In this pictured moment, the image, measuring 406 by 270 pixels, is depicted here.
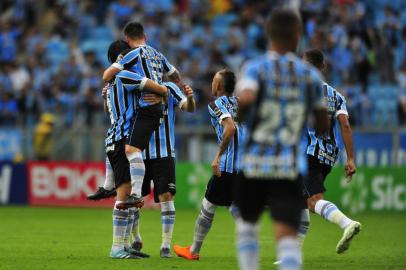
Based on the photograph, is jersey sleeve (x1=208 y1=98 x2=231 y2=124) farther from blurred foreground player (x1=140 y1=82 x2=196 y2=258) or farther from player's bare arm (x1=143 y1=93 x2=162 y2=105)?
player's bare arm (x1=143 y1=93 x2=162 y2=105)

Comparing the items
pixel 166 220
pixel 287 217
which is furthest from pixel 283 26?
pixel 166 220

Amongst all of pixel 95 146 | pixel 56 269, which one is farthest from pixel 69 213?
pixel 56 269

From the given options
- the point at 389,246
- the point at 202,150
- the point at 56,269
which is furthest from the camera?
the point at 202,150

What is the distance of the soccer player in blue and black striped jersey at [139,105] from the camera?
11.2 m

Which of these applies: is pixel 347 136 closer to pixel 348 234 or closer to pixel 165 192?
pixel 348 234

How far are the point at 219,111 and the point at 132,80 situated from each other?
1.03 meters

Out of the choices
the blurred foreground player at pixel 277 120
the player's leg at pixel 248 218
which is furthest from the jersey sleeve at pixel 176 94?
the blurred foreground player at pixel 277 120

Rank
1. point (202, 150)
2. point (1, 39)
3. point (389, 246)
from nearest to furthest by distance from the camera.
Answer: point (389, 246)
point (202, 150)
point (1, 39)

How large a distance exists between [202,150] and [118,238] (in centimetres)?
1174

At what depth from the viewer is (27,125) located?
24.4 m

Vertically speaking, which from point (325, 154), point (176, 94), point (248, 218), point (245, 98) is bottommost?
point (248, 218)

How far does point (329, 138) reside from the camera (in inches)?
456

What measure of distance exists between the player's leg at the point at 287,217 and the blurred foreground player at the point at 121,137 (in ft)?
13.4

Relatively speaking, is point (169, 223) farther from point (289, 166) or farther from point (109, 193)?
point (289, 166)
